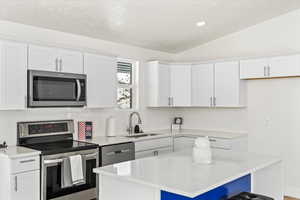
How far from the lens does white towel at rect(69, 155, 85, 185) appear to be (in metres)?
3.32

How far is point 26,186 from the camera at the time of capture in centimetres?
298

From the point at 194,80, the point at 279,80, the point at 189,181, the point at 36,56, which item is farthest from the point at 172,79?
Result: the point at 189,181

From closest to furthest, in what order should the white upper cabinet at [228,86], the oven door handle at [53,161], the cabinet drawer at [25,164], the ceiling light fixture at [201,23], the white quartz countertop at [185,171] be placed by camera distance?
the white quartz countertop at [185,171] → the cabinet drawer at [25,164] → the oven door handle at [53,161] → the ceiling light fixture at [201,23] → the white upper cabinet at [228,86]

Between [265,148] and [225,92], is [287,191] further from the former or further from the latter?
[225,92]

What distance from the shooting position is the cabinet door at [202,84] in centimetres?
507

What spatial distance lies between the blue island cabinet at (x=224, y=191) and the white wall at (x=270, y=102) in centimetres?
207

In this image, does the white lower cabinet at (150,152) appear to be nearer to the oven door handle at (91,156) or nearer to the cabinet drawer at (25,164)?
the oven door handle at (91,156)

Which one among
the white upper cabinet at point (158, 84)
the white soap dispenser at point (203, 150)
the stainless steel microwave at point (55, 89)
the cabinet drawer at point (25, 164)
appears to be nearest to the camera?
the white soap dispenser at point (203, 150)

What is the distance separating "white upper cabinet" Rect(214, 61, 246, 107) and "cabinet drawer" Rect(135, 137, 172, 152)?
1.09 meters

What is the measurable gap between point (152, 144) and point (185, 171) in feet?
7.48

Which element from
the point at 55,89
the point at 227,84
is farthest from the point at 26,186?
the point at 227,84

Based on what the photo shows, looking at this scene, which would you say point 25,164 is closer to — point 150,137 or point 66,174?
point 66,174

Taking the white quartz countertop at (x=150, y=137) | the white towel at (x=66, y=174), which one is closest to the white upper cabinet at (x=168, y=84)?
the white quartz countertop at (x=150, y=137)

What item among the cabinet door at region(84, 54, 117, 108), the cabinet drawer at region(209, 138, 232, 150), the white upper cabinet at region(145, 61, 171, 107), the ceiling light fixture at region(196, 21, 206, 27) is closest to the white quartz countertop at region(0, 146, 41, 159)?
the cabinet door at region(84, 54, 117, 108)
